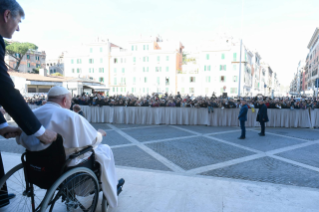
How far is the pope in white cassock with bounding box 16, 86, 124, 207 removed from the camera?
223 centimetres

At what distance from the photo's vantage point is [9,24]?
6.41 feet

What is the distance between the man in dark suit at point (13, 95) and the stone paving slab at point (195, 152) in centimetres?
421

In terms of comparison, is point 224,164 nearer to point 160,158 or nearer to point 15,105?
point 160,158

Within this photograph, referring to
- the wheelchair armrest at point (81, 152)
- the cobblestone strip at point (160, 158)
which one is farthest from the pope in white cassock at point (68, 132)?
the cobblestone strip at point (160, 158)

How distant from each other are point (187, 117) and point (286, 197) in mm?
9918

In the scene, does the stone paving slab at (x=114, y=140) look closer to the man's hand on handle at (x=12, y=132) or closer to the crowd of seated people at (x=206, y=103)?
the crowd of seated people at (x=206, y=103)

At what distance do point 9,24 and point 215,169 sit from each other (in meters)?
4.95

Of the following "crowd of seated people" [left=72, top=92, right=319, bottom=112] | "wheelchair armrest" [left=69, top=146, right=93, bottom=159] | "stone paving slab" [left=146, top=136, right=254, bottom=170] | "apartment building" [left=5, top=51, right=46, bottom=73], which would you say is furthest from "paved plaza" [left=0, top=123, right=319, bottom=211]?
"apartment building" [left=5, top=51, right=46, bottom=73]

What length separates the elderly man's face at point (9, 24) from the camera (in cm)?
191

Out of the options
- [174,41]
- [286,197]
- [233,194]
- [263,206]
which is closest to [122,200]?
[233,194]

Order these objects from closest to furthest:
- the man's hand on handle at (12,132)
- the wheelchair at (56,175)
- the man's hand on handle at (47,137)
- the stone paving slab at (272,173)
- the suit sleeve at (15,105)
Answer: the suit sleeve at (15,105) < the man's hand on handle at (47,137) < the wheelchair at (56,175) < the man's hand on handle at (12,132) < the stone paving slab at (272,173)

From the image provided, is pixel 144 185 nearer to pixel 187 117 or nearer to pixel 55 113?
pixel 55 113

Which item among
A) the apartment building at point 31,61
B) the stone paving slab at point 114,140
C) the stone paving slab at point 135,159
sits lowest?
the stone paving slab at point 135,159

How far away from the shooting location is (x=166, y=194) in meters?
3.75
